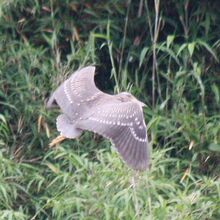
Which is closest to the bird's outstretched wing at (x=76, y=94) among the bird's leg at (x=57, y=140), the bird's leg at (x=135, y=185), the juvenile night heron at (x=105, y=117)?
the juvenile night heron at (x=105, y=117)

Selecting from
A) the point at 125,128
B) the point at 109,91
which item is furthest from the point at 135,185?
the point at 109,91

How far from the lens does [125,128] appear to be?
22.8 feet

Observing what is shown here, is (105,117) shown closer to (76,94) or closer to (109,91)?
(76,94)

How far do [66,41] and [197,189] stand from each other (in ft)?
4.97

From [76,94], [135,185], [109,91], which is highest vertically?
[76,94]

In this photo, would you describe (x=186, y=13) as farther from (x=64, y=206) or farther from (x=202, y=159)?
(x=64, y=206)

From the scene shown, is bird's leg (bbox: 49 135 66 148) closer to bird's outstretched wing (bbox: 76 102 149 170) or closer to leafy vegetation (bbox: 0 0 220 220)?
leafy vegetation (bbox: 0 0 220 220)

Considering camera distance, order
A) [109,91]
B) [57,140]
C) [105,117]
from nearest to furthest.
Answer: [105,117] < [57,140] < [109,91]

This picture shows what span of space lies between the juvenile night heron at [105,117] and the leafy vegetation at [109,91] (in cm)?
17

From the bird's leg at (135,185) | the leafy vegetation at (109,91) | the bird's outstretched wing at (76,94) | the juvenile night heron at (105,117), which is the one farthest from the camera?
the bird's outstretched wing at (76,94)

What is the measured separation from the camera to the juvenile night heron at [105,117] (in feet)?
22.4

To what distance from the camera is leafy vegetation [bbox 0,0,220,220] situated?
7.09 meters

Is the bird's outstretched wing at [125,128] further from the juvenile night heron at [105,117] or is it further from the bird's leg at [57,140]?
the bird's leg at [57,140]

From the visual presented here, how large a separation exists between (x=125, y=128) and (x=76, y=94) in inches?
20.4
